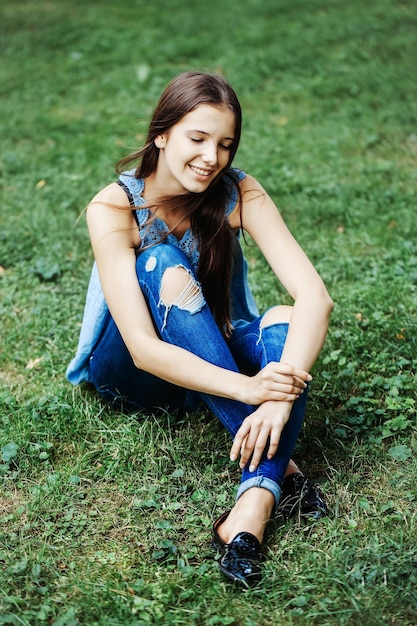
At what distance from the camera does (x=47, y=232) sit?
4516 millimetres

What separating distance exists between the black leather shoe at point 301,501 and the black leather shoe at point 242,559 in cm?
20

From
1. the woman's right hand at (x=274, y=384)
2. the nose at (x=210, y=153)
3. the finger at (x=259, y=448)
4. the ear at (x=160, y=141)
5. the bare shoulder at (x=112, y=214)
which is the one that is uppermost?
the nose at (x=210, y=153)

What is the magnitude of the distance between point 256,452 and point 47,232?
7.97 ft

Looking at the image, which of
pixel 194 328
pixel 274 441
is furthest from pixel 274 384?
pixel 194 328

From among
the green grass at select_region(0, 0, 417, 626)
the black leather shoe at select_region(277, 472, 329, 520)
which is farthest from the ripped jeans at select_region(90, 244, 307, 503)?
the green grass at select_region(0, 0, 417, 626)

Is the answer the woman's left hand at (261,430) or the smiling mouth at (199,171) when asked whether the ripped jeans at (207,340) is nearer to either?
the woman's left hand at (261,430)

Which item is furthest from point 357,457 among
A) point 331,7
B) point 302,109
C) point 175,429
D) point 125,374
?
point 331,7

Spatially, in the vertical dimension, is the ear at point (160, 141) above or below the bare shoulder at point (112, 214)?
above

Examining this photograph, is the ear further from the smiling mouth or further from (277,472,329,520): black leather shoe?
(277,472,329,520): black leather shoe

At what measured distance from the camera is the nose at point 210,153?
2602 millimetres

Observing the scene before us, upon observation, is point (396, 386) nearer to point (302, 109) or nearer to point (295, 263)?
point (295, 263)

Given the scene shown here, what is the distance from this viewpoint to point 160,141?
273 cm

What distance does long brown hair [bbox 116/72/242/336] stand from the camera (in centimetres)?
261

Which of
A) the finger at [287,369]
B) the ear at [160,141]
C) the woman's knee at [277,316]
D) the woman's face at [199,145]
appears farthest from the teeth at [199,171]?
the finger at [287,369]
